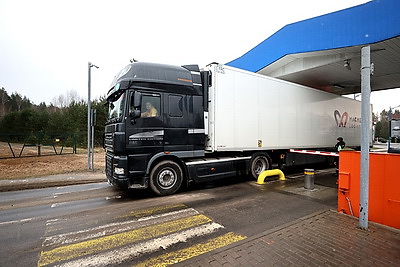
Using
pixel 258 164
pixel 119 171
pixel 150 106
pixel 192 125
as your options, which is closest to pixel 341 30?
pixel 258 164

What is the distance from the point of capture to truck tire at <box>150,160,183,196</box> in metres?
6.37

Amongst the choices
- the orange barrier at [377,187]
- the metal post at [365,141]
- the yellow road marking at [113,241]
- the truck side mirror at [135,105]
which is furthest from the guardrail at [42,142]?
the metal post at [365,141]

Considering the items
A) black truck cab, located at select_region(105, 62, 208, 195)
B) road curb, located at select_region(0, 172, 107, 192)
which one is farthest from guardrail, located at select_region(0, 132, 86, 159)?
black truck cab, located at select_region(105, 62, 208, 195)

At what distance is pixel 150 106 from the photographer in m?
6.31

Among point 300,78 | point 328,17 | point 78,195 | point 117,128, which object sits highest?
point 328,17

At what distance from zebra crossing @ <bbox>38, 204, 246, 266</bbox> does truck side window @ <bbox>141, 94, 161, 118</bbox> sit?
2.85 metres

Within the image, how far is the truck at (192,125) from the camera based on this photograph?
20.0ft

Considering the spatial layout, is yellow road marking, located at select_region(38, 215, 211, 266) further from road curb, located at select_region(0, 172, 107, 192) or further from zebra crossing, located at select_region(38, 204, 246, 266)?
road curb, located at select_region(0, 172, 107, 192)

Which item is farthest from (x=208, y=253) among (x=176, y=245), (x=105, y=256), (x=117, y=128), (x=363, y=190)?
(x=117, y=128)

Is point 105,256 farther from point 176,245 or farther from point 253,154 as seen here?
point 253,154

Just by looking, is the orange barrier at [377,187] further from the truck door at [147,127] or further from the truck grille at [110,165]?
the truck grille at [110,165]

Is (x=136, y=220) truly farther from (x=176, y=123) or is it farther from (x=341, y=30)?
(x=341, y=30)

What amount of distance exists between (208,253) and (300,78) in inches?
507

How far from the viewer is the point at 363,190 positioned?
157 inches
